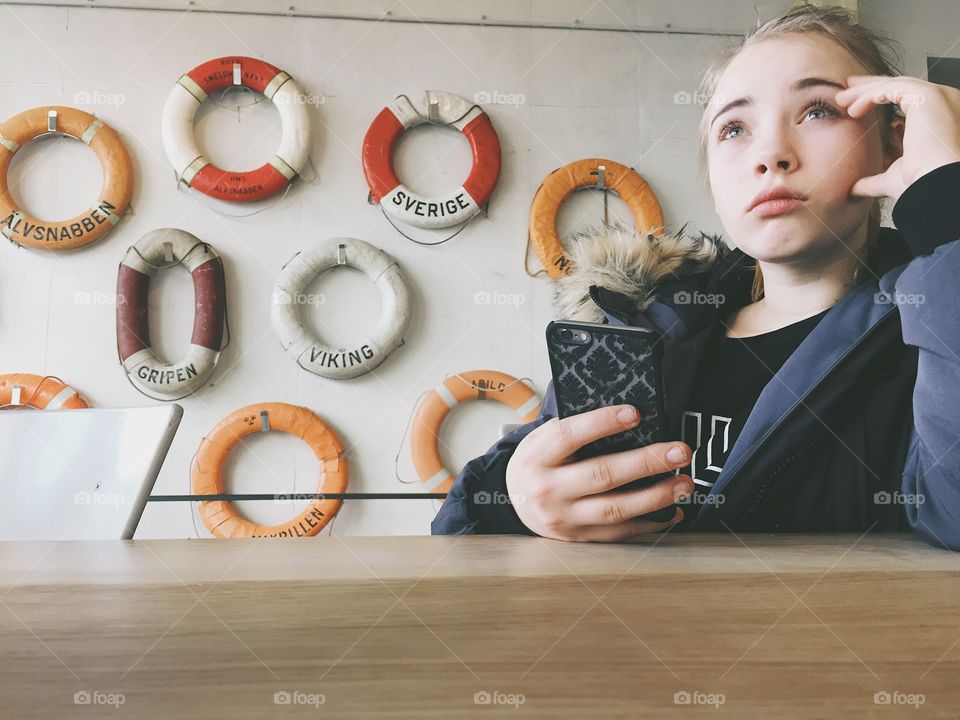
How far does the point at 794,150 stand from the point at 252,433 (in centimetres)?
251

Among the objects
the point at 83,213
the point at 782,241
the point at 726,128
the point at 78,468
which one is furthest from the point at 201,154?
the point at 782,241

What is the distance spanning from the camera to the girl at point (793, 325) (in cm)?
53

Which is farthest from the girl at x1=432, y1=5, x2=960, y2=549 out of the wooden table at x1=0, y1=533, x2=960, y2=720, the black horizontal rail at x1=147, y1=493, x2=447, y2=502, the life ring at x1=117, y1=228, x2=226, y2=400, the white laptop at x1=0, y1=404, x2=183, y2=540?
the life ring at x1=117, y1=228, x2=226, y2=400

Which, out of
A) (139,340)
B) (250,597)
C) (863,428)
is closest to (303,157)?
(139,340)

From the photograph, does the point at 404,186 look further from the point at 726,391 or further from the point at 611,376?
the point at 611,376

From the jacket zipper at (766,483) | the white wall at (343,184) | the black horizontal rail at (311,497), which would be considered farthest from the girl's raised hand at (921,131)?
the white wall at (343,184)

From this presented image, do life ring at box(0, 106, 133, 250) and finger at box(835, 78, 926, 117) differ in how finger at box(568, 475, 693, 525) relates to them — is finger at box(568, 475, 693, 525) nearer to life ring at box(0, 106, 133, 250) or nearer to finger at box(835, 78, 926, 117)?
finger at box(835, 78, 926, 117)

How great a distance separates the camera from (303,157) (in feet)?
9.25

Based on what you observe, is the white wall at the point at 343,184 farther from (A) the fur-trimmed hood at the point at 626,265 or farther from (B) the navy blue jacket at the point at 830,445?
(B) the navy blue jacket at the point at 830,445

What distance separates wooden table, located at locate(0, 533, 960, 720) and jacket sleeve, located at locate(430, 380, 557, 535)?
0.40 metres

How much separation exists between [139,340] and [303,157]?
1009mm

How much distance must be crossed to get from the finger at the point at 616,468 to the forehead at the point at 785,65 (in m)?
0.46

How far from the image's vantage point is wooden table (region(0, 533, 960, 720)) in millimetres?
260

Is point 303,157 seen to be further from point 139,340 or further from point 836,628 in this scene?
point 836,628
